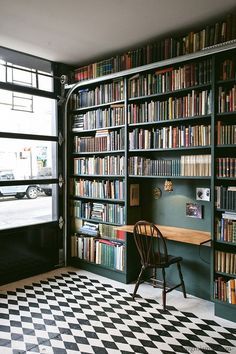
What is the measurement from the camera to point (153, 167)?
3.67 metres

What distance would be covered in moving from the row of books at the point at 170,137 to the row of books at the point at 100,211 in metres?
0.84

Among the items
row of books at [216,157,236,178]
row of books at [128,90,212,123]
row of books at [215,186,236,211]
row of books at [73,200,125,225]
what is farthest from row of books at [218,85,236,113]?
row of books at [73,200,125,225]

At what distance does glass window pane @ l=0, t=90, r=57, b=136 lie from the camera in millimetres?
3994

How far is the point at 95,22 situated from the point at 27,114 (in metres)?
1.62

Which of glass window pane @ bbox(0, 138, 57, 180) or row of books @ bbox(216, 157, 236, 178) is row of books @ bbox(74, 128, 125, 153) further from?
row of books @ bbox(216, 157, 236, 178)

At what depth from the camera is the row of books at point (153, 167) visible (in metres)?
3.47

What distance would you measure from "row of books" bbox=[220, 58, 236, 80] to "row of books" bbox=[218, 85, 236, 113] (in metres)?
0.10

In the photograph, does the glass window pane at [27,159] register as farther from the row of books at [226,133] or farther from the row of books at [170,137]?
the row of books at [226,133]

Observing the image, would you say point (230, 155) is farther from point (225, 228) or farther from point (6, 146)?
point (6, 146)

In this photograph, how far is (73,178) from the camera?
4613mm

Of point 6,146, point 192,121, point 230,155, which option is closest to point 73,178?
point 6,146

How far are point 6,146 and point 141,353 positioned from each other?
114 inches

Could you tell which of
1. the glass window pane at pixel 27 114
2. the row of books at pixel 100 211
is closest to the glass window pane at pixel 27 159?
the glass window pane at pixel 27 114

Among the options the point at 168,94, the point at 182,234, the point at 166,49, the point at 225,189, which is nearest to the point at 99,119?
the point at 168,94
